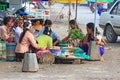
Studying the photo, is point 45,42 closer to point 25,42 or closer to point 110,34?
point 25,42

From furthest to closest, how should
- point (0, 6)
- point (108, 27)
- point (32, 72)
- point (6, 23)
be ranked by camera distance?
1. point (0, 6)
2. point (108, 27)
3. point (6, 23)
4. point (32, 72)

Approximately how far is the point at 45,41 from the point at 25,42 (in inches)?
22.2

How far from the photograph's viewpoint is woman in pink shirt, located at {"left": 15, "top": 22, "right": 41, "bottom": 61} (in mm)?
12868

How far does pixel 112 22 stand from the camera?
62.7ft

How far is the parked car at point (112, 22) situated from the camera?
18.8 metres

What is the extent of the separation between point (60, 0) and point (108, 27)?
4638 millimetres

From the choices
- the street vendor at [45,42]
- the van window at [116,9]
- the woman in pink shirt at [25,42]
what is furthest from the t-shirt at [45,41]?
the van window at [116,9]

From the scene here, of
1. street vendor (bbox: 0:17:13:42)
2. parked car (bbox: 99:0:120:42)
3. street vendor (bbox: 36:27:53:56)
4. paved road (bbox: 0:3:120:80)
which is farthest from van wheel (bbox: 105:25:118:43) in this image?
street vendor (bbox: 36:27:53:56)

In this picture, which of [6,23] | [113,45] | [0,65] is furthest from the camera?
[113,45]

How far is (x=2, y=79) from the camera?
10.6m

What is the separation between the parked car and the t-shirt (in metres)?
5.93

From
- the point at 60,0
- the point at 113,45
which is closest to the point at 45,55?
the point at 60,0

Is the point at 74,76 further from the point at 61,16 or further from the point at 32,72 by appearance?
the point at 61,16

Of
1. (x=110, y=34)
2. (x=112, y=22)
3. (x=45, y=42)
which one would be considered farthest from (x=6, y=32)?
(x=110, y=34)
